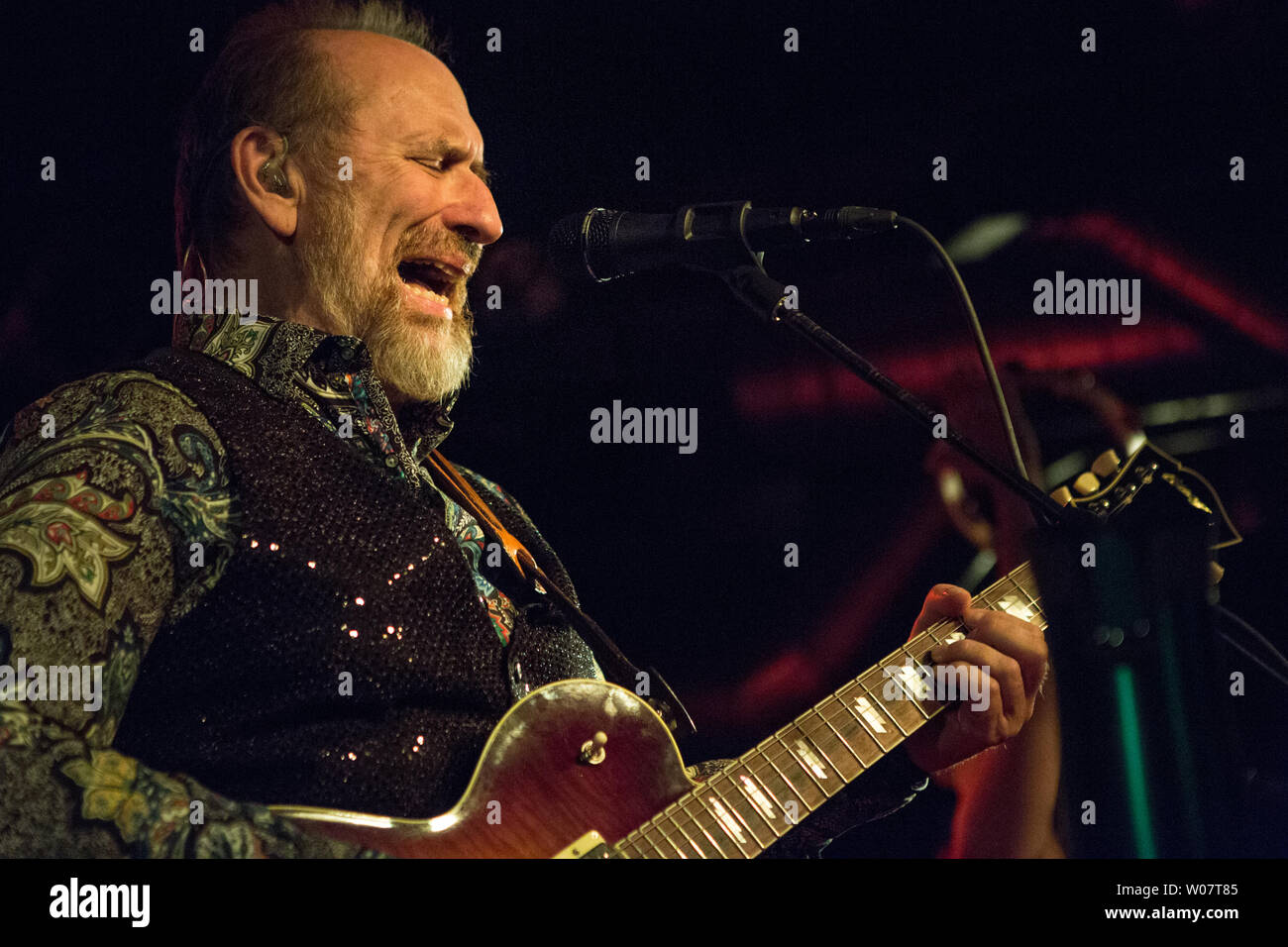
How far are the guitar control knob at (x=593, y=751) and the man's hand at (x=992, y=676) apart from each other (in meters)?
0.54

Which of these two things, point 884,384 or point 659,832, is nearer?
point 659,832

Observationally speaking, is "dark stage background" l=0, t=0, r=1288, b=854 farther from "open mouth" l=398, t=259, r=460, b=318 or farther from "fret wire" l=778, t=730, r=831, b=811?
"fret wire" l=778, t=730, r=831, b=811

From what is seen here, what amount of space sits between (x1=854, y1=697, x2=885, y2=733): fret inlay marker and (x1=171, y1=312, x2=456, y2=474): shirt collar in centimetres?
74

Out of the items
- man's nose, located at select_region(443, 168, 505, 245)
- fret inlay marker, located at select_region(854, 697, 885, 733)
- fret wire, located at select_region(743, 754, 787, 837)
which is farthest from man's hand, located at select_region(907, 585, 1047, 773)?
man's nose, located at select_region(443, 168, 505, 245)

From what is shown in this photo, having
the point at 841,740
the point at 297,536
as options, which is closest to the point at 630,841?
the point at 841,740

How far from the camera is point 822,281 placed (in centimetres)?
239

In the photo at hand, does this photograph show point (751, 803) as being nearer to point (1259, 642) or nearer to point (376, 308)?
point (1259, 642)

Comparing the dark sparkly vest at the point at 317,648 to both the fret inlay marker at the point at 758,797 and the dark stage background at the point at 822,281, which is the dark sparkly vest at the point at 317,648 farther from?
the dark stage background at the point at 822,281

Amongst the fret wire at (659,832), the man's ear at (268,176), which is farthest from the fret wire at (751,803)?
the man's ear at (268,176)

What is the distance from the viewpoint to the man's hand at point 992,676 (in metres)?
1.68

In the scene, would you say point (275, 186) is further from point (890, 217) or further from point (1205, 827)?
point (1205, 827)

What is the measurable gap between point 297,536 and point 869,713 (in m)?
0.84
